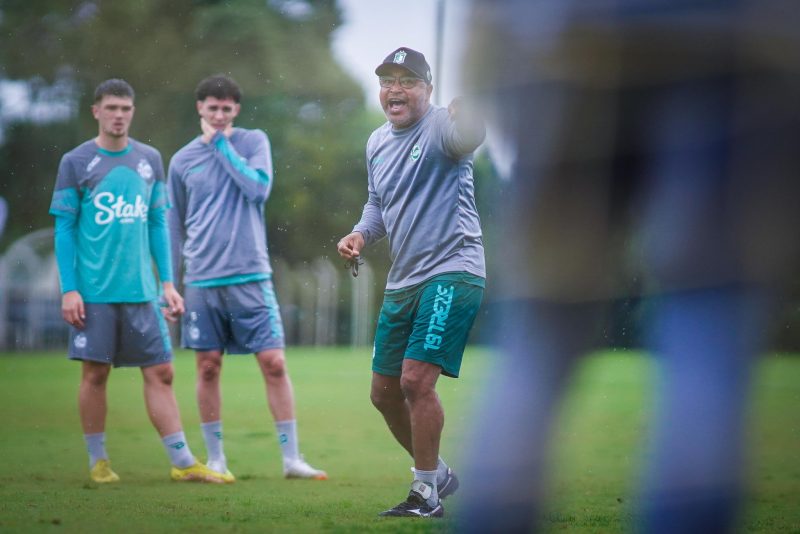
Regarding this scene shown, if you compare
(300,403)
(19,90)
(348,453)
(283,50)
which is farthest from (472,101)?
(19,90)

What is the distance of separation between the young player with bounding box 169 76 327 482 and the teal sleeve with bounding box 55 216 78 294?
1.73ft

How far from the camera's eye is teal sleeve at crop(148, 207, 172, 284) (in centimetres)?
442

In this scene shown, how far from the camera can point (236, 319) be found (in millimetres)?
4547

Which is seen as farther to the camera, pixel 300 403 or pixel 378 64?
pixel 300 403

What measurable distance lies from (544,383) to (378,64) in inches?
86.0

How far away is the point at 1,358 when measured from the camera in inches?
639

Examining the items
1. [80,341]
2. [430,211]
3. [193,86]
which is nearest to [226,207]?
[80,341]

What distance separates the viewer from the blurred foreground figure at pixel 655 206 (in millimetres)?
1290

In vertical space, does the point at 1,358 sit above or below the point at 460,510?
below

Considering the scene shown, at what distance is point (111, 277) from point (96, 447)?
60 cm

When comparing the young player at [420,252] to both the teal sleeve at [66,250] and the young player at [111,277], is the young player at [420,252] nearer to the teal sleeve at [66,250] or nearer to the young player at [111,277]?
the young player at [111,277]

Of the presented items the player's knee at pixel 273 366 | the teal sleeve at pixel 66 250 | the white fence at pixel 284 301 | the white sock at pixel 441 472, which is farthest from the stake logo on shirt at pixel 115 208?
the white fence at pixel 284 301

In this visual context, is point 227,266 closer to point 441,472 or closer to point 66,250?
point 66,250

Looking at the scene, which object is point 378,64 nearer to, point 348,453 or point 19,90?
point 348,453
